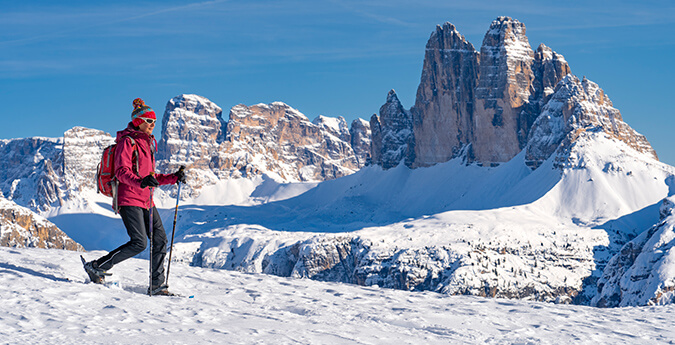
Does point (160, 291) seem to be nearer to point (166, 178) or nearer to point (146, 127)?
point (166, 178)

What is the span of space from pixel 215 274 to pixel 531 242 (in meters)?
166

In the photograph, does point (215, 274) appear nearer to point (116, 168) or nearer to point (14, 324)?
point (116, 168)

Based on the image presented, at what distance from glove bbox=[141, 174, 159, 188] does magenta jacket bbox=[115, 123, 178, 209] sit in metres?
0.17

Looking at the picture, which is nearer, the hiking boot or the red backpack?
the red backpack

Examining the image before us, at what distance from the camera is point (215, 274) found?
19.5 metres

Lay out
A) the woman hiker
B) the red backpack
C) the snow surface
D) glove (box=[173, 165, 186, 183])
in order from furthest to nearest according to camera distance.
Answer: glove (box=[173, 165, 186, 183]) < the red backpack < the woman hiker < the snow surface

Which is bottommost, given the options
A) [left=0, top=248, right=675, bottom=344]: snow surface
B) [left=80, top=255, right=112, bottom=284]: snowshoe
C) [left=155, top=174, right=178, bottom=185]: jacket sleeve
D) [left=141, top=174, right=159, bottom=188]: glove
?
[left=0, top=248, right=675, bottom=344]: snow surface

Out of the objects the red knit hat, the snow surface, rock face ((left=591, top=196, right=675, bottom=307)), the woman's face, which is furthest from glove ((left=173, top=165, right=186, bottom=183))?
rock face ((left=591, top=196, right=675, bottom=307))

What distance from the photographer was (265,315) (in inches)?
548

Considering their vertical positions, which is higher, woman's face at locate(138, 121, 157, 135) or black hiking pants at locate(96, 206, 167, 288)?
woman's face at locate(138, 121, 157, 135)

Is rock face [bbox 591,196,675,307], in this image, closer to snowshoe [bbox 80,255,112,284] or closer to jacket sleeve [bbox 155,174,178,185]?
jacket sleeve [bbox 155,174,178,185]

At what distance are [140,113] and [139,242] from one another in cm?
262

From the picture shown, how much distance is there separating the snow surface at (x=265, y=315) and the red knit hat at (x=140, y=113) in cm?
342

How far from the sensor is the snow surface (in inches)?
463
